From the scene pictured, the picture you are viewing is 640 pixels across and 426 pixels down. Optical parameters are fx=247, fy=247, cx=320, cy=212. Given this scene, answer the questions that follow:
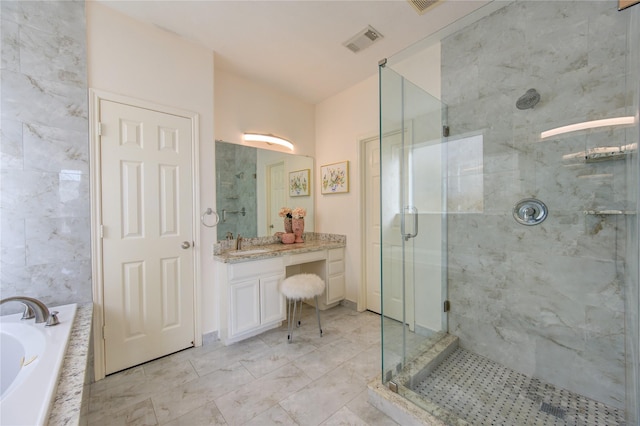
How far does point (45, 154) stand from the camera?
1603 millimetres

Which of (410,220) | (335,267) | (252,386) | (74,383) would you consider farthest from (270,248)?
(74,383)

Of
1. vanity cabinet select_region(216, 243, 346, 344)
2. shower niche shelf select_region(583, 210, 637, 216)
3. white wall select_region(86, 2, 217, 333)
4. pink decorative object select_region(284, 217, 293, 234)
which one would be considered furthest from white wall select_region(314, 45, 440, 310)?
shower niche shelf select_region(583, 210, 637, 216)

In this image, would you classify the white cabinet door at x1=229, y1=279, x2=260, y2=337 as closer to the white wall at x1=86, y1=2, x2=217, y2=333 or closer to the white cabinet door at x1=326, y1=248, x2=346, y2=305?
the white wall at x1=86, y1=2, x2=217, y2=333

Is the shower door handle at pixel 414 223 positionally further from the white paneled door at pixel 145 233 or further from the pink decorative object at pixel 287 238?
the white paneled door at pixel 145 233

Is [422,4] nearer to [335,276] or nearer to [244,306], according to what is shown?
[335,276]

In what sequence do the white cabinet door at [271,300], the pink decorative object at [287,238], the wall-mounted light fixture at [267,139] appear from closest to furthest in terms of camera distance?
1. the white cabinet door at [271,300]
2. the wall-mounted light fixture at [267,139]
3. the pink decorative object at [287,238]

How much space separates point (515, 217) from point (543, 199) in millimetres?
201

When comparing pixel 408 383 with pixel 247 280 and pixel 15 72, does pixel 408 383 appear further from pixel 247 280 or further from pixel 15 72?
pixel 15 72

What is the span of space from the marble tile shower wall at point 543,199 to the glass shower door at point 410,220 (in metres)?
0.15

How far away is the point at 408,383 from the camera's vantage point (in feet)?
5.33

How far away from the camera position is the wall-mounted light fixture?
2.81 metres

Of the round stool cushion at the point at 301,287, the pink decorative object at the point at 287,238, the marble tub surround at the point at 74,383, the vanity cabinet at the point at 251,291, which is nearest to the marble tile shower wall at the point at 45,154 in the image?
the marble tub surround at the point at 74,383

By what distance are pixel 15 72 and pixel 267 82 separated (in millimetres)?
1971

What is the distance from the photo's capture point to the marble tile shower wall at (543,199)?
1.47 metres
